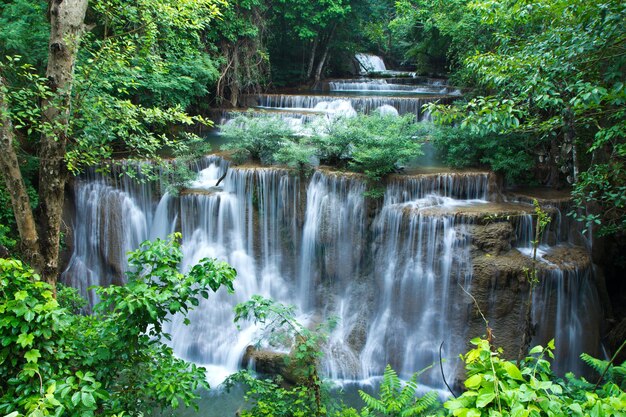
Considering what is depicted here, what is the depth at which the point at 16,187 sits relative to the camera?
514cm

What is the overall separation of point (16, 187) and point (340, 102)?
1136 centimetres

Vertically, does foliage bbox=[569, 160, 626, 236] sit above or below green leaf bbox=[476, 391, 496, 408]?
above

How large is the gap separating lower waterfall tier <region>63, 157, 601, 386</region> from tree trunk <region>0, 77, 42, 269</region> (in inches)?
183

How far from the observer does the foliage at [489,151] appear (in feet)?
30.7

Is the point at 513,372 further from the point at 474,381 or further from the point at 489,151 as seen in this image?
the point at 489,151

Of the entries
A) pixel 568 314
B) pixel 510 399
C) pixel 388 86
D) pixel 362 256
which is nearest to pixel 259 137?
pixel 362 256

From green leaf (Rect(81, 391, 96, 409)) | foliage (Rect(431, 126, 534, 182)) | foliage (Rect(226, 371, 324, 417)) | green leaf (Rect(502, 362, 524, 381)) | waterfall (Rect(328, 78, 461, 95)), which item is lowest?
foliage (Rect(226, 371, 324, 417))

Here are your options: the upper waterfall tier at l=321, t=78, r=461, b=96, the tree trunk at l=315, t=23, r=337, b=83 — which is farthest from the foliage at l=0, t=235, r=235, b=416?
the tree trunk at l=315, t=23, r=337, b=83

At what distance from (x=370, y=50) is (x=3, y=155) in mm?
25412

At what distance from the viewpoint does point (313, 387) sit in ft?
16.6

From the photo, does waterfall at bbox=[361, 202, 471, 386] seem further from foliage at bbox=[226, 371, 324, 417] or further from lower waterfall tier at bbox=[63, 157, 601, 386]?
foliage at bbox=[226, 371, 324, 417]

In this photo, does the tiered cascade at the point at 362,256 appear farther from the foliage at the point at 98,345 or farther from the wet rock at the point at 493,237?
the foliage at the point at 98,345

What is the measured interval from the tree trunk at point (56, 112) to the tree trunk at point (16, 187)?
17 cm

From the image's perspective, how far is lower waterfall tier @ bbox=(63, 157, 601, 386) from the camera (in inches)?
312
